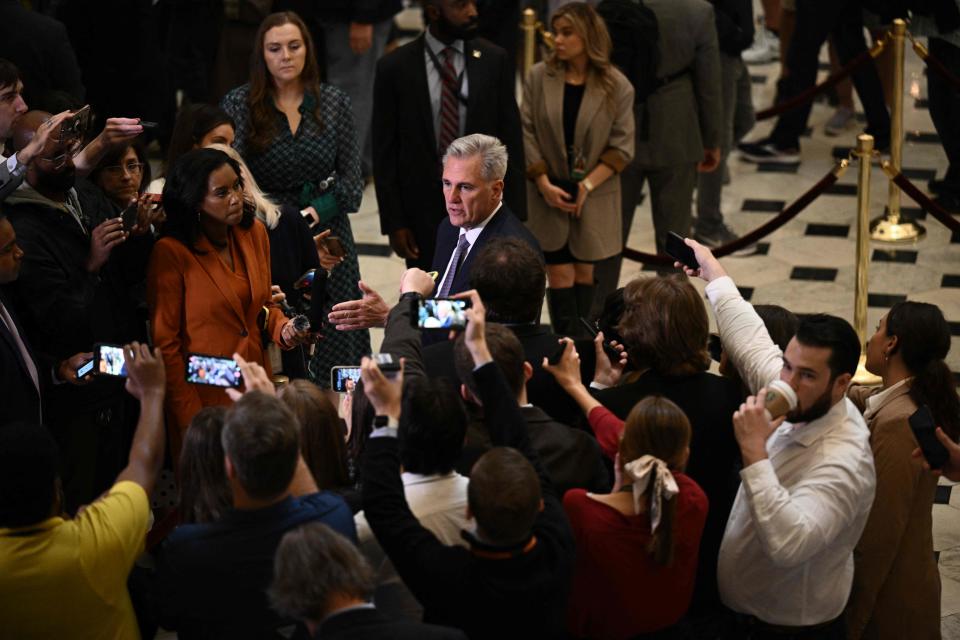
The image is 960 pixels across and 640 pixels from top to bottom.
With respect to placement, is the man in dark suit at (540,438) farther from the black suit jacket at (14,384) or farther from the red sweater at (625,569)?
the black suit jacket at (14,384)

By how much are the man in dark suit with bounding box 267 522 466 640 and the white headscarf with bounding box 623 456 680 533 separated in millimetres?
713

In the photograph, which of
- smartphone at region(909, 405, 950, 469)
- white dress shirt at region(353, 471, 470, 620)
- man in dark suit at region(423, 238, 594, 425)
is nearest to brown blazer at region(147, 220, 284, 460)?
man in dark suit at region(423, 238, 594, 425)

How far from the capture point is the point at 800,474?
392 centimetres

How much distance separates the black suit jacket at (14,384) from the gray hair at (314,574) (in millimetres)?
1545

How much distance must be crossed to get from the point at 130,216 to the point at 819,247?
481 centimetres

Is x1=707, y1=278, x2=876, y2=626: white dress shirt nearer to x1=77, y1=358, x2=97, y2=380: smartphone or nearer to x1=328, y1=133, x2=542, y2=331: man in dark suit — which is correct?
x1=328, y1=133, x2=542, y2=331: man in dark suit

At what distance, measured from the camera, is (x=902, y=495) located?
13.9 ft

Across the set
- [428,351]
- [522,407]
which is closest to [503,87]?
[428,351]

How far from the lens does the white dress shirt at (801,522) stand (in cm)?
373

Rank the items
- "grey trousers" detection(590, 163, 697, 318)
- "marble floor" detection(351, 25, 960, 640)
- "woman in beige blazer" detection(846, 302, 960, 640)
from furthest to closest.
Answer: "marble floor" detection(351, 25, 960, 640) → "grey trousers" detection(590, 163, 697, 318) → "woman in beige blazer" detection(846, 302, 960, 640)

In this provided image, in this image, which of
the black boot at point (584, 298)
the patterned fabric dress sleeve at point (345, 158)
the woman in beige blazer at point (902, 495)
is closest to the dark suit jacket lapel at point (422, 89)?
the patterned fabric dress sleeve at point (345, 158)

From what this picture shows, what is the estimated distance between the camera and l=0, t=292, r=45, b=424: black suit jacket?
4402 millimetres

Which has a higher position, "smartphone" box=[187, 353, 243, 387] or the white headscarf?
"smartphone" box=[187, 353, 243, 387]

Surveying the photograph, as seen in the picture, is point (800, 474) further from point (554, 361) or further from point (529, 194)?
point (529, 194)
